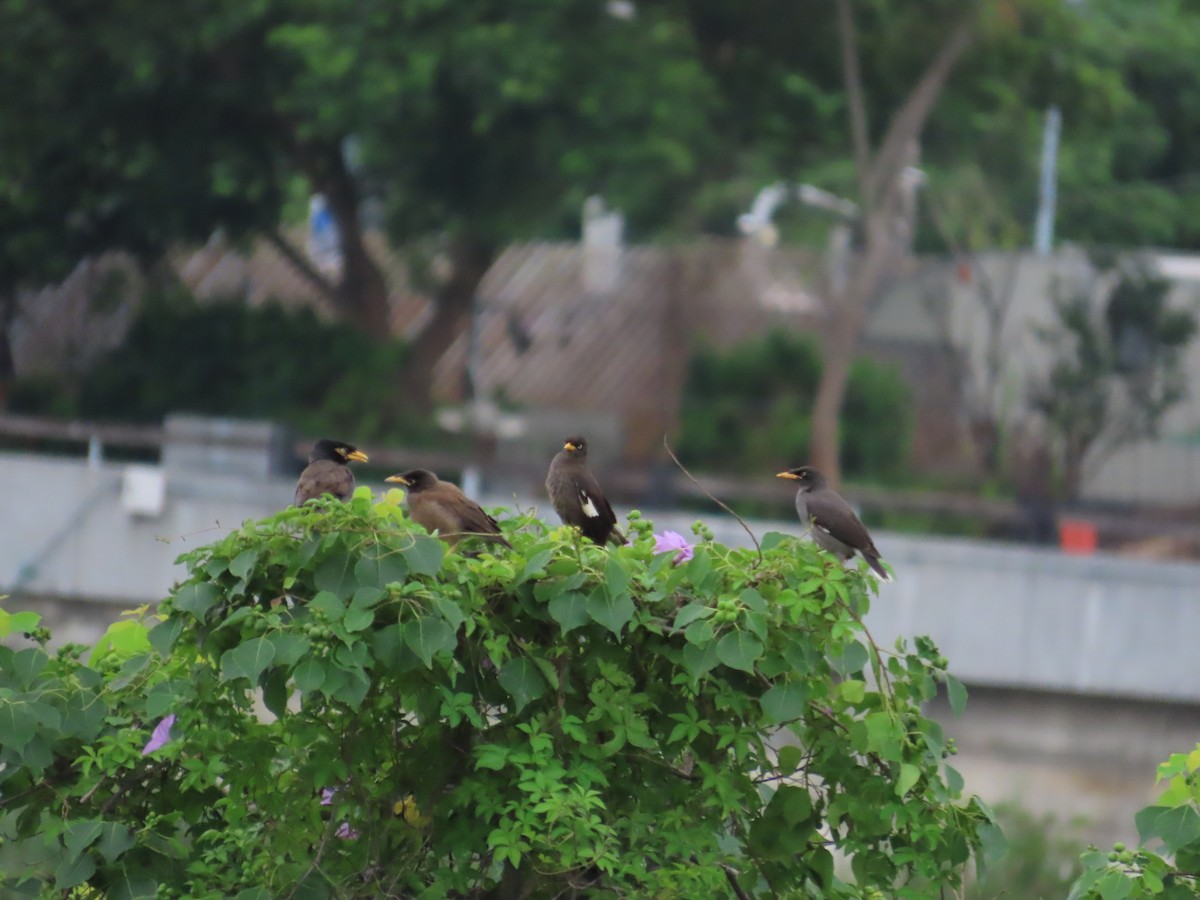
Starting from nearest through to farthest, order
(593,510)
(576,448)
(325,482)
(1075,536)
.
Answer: (325,482) < (593,510) < (576,448) < (1075,536)

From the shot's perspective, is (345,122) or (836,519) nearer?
(836,519)

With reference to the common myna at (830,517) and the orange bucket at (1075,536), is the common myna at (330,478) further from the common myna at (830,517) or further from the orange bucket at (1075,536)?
the orange bucket at (1075,536)

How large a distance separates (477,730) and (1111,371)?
15.9 meters

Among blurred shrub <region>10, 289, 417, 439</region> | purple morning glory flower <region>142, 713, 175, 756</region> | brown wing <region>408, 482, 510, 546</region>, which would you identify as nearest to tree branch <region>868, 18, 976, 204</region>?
blurred shrub <region>10, 289, 417, 439</region>

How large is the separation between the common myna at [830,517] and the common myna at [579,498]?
64 centimetres

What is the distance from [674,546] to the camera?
3.83m

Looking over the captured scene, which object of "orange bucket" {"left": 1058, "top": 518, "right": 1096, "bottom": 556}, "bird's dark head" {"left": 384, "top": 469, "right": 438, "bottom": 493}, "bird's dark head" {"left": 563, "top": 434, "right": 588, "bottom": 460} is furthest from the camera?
"orange bucket" {"left": 1058, "top": 518, "right": 1096, "bottom": 556}

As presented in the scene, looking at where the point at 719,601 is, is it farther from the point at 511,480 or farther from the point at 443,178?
the point at 443,178

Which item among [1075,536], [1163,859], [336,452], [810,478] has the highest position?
[336,452]

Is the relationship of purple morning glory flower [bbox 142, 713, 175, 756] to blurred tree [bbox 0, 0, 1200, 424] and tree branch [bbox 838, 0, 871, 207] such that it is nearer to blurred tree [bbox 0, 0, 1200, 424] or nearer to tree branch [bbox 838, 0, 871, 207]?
blurred tree [bbox 0, 0, 1200, 424]

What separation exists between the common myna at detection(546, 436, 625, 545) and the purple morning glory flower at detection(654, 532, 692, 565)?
1.37 m

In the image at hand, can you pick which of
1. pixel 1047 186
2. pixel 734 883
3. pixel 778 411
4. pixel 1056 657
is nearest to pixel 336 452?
pixel 734 883

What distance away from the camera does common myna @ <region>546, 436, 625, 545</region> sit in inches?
214

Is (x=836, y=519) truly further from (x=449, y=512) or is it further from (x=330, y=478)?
(x=449, y=512)
